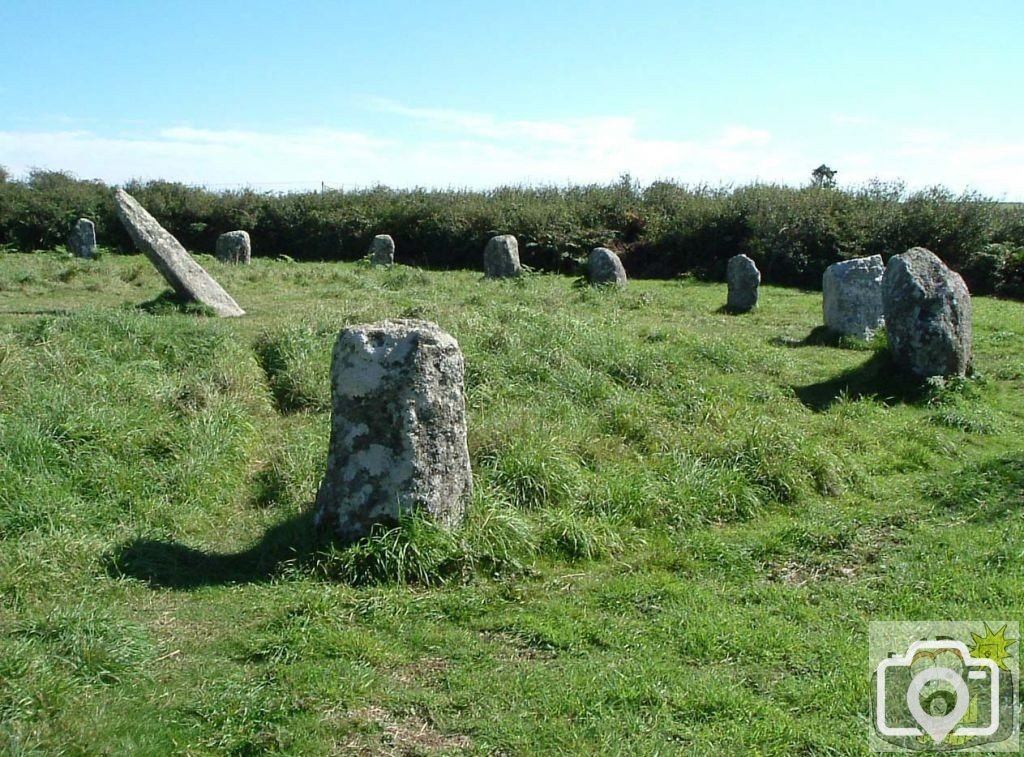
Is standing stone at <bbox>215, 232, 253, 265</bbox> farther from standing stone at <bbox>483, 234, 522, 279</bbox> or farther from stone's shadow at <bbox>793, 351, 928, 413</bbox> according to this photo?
stone's shadow at <bbox>793, 351, 928, 413</bbox>

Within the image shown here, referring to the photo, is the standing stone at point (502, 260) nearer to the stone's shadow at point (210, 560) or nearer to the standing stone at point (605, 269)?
the standing stone at point (605, 269)

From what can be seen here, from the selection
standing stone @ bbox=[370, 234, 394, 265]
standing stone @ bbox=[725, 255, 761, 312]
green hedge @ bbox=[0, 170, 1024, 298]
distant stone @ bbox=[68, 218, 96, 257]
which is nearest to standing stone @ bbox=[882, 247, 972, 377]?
standing stone @ bbox=[725, 255, 761, 312]

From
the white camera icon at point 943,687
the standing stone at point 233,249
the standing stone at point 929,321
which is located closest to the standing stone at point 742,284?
the standing stone at point 929,321

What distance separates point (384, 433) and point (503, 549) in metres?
1.16

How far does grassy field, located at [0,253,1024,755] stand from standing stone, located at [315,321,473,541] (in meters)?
0.22

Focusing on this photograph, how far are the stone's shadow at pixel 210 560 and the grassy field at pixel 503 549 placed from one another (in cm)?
3

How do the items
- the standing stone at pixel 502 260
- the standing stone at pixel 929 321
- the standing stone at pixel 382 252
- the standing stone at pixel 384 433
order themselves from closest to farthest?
the standing stone at pixel 384 433, the standing stone at pixel 929 321, the standing stone at pixel 502 260, the standing stone at pixel 382 252

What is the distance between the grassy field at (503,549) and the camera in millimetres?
4656

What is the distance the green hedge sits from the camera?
26.3 metres

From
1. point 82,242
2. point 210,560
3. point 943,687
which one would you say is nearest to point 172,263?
point 210,560

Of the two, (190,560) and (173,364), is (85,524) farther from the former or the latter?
(173,364)

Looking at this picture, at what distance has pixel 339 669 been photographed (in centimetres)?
507

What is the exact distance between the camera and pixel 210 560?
670 centimetres

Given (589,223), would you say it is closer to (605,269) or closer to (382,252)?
(382,252)
